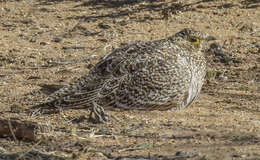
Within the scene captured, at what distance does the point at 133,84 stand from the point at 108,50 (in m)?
3.13

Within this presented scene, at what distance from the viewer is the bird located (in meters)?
5.41

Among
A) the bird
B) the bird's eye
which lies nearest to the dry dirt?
the bird

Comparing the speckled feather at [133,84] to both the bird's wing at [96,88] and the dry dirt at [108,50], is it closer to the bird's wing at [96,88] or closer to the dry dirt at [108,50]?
the bird's wing at [96,88]

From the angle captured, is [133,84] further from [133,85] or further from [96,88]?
[96,88]

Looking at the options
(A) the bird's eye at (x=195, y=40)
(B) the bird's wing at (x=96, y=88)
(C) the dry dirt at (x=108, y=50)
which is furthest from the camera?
(A) the bird's eye at (x=195, y=40)

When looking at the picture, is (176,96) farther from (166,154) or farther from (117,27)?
(117,27)

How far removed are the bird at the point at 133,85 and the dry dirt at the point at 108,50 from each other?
135 mm

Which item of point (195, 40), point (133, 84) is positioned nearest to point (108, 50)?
point (195, 40)

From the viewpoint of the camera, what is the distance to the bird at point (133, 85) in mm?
5410

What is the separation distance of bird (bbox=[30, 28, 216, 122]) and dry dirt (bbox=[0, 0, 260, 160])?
0.44 ft

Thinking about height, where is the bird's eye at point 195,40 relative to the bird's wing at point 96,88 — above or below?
above

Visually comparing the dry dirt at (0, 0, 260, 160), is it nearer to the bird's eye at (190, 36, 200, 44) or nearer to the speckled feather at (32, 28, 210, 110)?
the speckled feather at (32, 28, 210, 110)

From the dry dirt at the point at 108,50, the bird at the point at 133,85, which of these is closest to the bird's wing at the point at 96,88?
the bird at the point at 133,85

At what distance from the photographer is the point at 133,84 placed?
5.44 m
